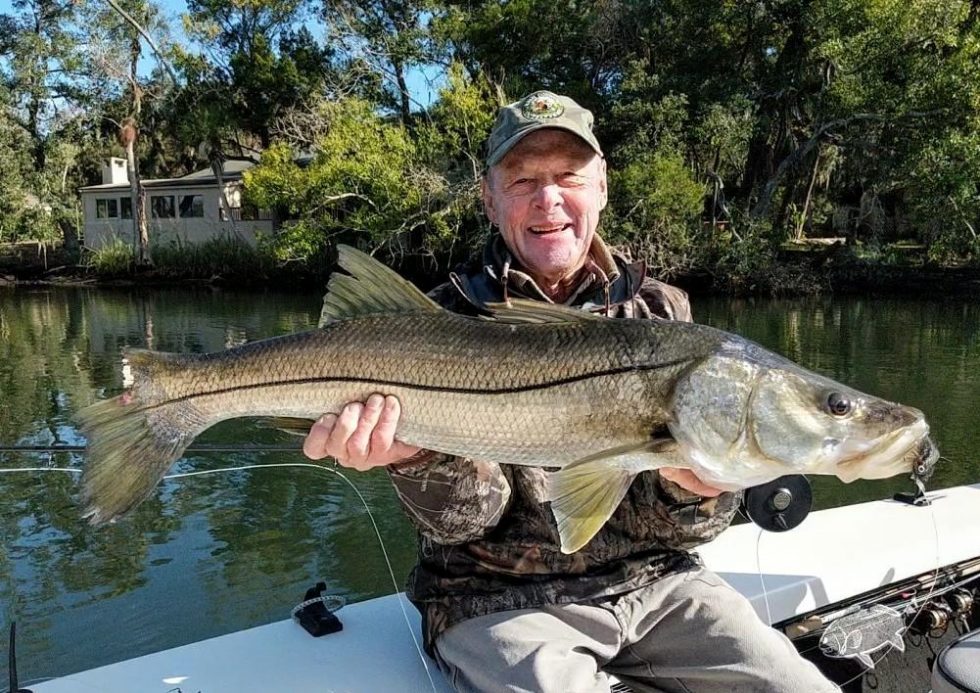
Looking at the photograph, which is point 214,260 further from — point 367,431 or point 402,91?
point 367,431

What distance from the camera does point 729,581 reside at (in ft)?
→ 11.5

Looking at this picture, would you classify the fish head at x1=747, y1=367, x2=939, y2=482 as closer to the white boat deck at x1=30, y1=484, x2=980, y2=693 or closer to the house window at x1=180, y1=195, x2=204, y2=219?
the white boat deck at x1=30, y1=484, x2=980, y2=693

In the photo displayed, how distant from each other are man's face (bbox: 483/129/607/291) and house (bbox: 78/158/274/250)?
39299 mm

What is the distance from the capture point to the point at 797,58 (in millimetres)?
30406

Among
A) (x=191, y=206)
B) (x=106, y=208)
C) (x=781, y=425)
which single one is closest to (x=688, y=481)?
(x=781, y=425)

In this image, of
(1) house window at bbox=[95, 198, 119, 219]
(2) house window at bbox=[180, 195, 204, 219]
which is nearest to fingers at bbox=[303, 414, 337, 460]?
(2) house window at bbox=[180, 195, 204, 219]

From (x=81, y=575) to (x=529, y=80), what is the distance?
99.8 feet

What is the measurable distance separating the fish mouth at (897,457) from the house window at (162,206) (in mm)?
45530

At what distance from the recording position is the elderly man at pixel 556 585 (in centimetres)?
249

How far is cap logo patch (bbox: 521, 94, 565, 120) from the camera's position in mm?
3027

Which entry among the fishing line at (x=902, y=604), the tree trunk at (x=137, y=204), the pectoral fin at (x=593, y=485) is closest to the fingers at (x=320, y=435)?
the pectoral fin at (x=593, y=485)

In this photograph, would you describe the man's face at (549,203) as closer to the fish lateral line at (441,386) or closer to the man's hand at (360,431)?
the fish lateral line at (441,386)

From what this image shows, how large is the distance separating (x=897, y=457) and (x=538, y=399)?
102 centimetres

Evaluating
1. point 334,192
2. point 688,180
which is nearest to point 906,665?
point 688,180
